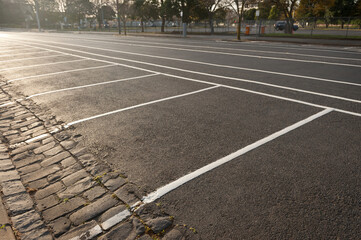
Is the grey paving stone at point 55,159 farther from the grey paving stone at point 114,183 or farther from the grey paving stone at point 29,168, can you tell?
the grey paving stone at point 114,183

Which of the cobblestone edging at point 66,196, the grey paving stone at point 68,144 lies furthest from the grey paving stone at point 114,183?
the grey paving stone at point 68,144

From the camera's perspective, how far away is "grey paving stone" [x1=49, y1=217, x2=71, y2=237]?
8.08 ft

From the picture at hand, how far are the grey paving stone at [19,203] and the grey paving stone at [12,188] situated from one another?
0.29ft

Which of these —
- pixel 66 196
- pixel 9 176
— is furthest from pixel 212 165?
pixel 9 176

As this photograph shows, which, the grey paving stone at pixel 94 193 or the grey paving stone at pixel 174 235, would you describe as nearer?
the grey paving stone at pixel 174 235

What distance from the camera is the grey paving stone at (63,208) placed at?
8.79 ft

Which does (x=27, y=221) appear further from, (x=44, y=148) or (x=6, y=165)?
(x=44, y=148)

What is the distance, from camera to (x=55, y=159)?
12.4 ft

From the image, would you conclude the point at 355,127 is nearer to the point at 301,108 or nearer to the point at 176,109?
the point at 301,108

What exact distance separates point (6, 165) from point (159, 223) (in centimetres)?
248

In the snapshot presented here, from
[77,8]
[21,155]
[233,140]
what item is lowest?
[21,155]

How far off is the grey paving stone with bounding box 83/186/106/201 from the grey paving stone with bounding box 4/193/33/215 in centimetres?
57

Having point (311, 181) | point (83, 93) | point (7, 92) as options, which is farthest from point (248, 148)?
point (7, 92)

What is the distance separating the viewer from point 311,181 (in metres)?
3.11
